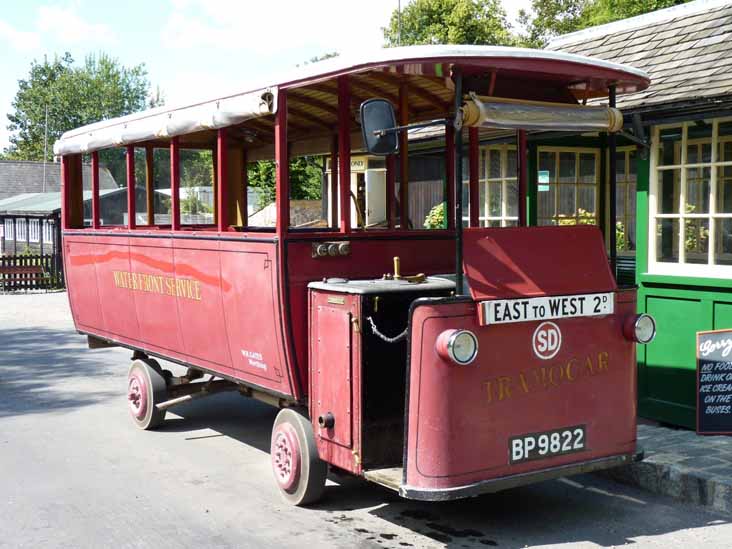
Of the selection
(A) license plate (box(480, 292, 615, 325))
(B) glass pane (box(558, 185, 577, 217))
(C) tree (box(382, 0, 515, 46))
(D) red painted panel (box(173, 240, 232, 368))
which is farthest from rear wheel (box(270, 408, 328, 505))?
(C) tree (box(382, 0, 515, 46))

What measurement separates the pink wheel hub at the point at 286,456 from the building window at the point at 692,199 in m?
3.72

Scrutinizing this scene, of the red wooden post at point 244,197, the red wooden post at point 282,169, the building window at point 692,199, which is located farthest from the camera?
the red wooden post at point 244,197

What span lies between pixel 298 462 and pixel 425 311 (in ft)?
5.29

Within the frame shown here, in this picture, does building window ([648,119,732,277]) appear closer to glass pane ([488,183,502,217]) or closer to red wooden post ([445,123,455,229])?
red wooden post ([445,123,455,229])

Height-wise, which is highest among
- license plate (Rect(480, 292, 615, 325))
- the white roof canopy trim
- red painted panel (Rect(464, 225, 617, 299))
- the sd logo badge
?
the white roof canopy trim

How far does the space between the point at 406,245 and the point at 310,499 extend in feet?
5.95

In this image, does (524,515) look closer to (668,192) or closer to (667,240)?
(667,240)

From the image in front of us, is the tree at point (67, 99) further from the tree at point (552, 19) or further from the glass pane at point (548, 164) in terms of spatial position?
the glass pane at point (548, 164)

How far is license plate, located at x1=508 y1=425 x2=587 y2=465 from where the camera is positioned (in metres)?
4.99

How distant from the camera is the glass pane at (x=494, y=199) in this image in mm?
10102

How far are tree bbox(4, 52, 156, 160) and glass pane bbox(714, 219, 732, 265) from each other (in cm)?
7616

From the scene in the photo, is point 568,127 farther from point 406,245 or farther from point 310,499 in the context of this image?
point 310,499

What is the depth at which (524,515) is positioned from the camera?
558 cm

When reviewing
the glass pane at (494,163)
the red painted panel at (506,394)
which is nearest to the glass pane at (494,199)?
the glass pane at (494,163)
